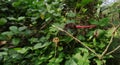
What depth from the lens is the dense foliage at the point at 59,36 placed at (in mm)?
1355

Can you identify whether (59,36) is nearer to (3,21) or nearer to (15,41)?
(15,41)

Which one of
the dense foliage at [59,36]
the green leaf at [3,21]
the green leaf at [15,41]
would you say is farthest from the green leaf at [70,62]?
the green leaf at [3,21]

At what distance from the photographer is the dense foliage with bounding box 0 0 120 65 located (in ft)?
4.45

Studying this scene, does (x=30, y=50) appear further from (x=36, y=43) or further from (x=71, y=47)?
(x=71, y=47)

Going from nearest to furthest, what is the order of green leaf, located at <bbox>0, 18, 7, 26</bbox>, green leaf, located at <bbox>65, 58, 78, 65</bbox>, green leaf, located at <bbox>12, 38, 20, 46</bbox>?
green leaf, located at <bbox>65, 58, 78, 65</bbox>, green leaf, located at <bbox>12, 38, 20, 46</bbox>, green leaf, located at <bbox>0, 18, 7, 26</bbox>

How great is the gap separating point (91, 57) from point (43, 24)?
1.43ft

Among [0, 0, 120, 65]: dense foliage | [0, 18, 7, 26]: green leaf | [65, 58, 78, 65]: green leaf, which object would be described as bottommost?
[65, 58, 78, 65]: green leaf

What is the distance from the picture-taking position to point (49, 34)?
1.44 m

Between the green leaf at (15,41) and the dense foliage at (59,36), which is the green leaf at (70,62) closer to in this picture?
the dense foliage at (59,36)

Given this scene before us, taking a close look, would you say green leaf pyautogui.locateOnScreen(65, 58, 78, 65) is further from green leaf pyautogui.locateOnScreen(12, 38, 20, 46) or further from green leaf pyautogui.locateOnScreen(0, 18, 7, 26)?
green leaf pyautogui.locateOnScreen(0, 18, 7, 26)

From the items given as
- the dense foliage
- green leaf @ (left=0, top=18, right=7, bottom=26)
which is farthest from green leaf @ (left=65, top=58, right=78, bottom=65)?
green leaf @ (left=0, top=18, right=7, bottom=26)

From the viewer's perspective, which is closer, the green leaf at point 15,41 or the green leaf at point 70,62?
the green leaf at point 70,62

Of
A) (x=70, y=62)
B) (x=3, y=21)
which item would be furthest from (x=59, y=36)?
(x=3, y=21)

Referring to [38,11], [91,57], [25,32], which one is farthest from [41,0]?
[91,57]
